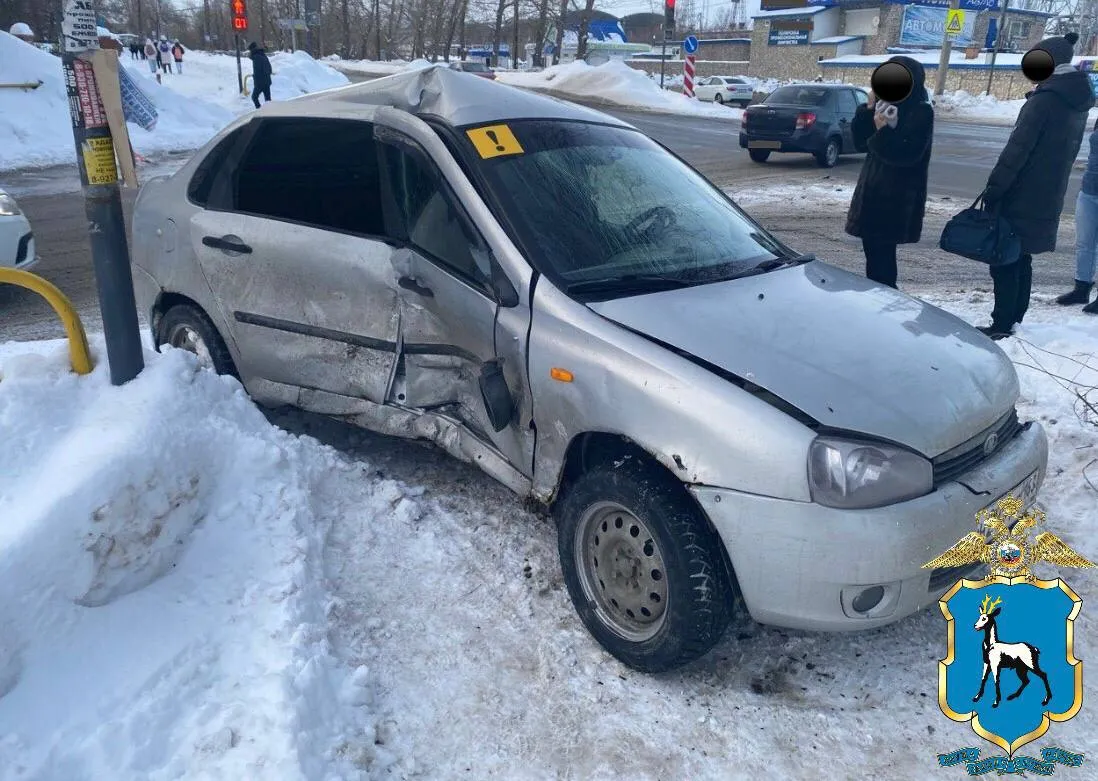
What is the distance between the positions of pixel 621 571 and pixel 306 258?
201 cm

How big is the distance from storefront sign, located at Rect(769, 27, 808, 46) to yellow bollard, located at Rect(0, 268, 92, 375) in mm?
65943

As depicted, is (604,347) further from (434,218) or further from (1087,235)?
(1087,235)

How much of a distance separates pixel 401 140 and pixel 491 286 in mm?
880

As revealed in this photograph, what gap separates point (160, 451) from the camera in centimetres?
317

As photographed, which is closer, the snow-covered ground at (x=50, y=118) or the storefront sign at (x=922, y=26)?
the snow-covered ground at (x=50, y=118)

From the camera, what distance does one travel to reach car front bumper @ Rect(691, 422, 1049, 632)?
2.51 m

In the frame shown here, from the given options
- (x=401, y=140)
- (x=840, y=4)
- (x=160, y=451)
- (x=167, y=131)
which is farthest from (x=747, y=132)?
(x=840, y=4)

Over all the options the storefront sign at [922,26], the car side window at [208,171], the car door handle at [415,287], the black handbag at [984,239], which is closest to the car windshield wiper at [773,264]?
the car door handle at [415,287]

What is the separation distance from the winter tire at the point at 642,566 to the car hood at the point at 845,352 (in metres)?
0.46

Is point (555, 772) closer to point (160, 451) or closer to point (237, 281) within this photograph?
point (160, 451)

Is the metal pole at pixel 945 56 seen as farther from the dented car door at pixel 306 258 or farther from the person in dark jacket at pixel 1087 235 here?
the dented car door at pixel 306 258

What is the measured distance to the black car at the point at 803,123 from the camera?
53.2 ft

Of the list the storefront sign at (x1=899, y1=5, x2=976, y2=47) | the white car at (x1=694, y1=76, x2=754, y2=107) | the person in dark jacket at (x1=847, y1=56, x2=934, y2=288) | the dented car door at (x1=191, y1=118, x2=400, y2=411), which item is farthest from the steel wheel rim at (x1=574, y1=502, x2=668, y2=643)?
the storefront sign at (x1=899, y1=5, x2=976, y2=47)

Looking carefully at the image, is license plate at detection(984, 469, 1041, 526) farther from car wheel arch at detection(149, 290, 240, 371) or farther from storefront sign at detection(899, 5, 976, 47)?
storefront sign at detection(899, 5, 976, 47)
